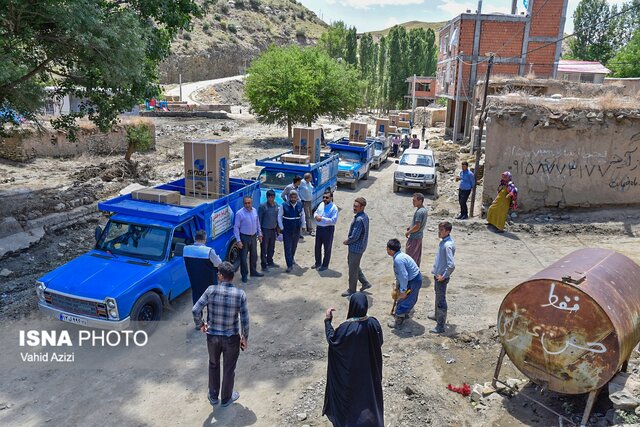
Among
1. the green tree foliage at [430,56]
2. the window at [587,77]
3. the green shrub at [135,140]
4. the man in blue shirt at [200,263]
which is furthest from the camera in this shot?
the green tree foliage at [430,56]

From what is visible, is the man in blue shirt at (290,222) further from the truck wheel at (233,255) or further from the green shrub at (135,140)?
the green shrub at (135,140)

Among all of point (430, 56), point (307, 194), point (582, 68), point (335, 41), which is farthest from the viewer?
Result: point (335, 41)

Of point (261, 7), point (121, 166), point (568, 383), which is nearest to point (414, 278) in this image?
point (568, 383)

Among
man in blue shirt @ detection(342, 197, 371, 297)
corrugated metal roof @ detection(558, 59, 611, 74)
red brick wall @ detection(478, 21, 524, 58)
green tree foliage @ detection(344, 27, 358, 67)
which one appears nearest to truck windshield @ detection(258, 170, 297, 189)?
man in blue shirt @ detection(342, 197, 371, 297)

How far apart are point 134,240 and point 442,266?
16.4 ft

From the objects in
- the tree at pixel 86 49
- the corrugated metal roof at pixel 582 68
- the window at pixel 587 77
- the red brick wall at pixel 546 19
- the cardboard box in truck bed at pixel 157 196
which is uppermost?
the red brick wall at pixel 546 19

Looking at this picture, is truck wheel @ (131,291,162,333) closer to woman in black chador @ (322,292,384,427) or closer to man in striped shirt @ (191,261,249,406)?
man in striped shirt @ (191,261,249,406)

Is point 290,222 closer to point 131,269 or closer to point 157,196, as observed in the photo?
point 157,196

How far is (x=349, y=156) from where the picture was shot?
19688 mm

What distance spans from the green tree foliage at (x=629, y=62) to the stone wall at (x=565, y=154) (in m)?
43.3

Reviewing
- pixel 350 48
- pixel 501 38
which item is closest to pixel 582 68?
pixel 501 38

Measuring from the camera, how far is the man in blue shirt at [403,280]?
695 cm

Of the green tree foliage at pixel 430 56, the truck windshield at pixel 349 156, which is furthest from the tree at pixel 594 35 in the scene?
the truck windshield at pixel 349 156

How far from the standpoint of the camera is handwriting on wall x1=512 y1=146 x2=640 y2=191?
13211 mm
